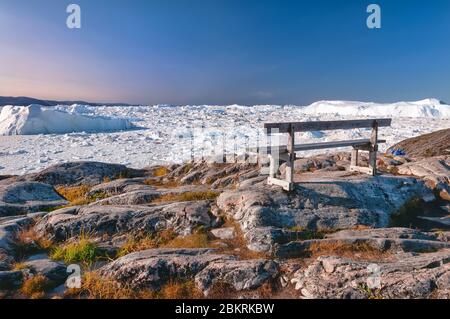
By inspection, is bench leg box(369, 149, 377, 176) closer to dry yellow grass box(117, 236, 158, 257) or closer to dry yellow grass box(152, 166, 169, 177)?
dry yellow grass box(117, 236, 158, 257)

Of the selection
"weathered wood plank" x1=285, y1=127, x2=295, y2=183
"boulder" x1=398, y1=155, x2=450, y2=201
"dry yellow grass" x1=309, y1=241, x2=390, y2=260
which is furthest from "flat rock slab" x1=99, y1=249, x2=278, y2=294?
"boulder" x1=398, y1=155, x2=450, y2=201

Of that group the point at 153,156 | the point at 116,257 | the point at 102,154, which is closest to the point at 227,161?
the point at 116,257

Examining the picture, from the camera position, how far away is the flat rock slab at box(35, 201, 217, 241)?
6.46 m

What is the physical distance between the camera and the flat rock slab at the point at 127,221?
646 centimetres

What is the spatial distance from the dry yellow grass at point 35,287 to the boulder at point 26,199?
162 inches

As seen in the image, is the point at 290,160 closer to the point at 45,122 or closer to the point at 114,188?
the point at 114,188

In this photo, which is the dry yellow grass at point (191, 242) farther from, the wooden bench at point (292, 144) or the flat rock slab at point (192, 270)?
the wooden bench at point (292, 144)

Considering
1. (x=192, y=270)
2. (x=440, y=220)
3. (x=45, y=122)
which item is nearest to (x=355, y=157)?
(x=440, y=220)

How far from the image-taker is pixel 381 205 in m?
7.45

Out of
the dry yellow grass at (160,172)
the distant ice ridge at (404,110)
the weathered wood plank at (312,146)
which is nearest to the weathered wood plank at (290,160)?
the weathered wood plank at (312,146)

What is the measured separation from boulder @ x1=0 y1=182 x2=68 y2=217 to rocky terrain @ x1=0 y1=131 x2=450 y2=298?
1.3 inches
